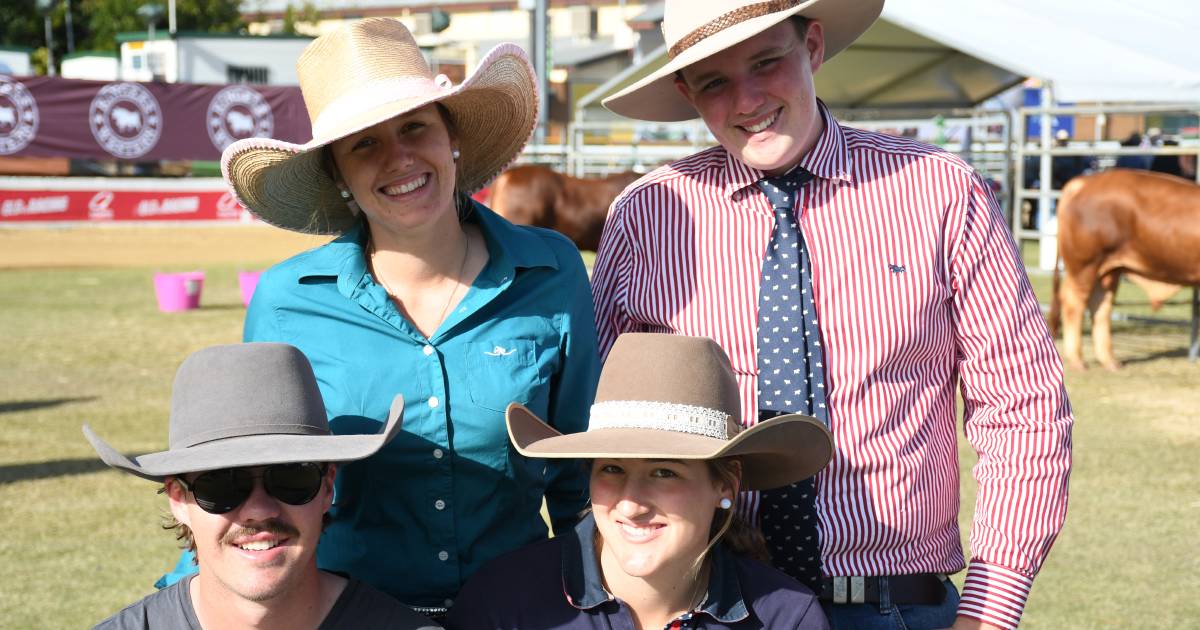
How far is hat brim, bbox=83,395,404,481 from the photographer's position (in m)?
2.38

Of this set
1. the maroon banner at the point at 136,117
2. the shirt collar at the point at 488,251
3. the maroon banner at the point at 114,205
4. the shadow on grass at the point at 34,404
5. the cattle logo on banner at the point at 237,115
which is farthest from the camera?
the cattle logo on banner at the point at 237,115

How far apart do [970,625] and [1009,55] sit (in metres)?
12.0

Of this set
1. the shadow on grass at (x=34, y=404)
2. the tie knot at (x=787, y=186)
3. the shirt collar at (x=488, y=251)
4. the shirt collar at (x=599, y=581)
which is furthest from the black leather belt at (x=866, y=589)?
the shadow on grass at (x=34, y=404)

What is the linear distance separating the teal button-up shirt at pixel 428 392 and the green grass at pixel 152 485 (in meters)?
2.81

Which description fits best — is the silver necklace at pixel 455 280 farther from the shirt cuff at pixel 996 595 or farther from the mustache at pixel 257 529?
the shirt cuff at pixel 996 595

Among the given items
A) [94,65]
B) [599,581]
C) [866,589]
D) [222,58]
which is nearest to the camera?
[599,581]

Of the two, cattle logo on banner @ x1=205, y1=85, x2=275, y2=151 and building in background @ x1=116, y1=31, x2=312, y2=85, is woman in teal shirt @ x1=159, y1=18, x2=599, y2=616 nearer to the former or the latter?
cattle logo on banner @ x1=205, y1=85, x2=275, y2=151

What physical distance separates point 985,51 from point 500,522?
11978mm

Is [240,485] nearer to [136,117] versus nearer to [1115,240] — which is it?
[1115,240]

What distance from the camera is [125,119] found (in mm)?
23078

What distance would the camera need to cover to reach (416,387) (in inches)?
105

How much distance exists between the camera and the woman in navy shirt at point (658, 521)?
8.01 ft

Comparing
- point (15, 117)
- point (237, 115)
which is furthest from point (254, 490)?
point (237, 115)

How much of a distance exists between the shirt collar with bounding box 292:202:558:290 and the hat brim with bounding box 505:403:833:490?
14.4 inches
